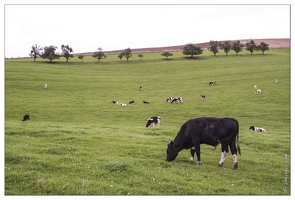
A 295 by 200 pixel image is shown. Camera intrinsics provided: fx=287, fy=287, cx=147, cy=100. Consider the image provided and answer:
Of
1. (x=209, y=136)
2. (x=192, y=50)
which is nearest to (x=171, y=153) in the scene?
(x=209, y=136)

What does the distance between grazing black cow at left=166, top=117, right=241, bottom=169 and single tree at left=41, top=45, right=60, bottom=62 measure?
9403 centimetres

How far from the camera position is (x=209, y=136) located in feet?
44.8

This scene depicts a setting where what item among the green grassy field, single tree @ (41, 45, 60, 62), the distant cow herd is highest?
single tree @ (41, 45, 60, 62)

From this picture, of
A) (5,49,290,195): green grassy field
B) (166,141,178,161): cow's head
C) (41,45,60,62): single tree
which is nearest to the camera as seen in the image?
(5,49,290,195): green grassy field

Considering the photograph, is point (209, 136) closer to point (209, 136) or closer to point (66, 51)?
point (209, 136)

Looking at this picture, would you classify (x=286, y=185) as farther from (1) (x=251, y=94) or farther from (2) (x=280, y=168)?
(1) (x=251, y=94)

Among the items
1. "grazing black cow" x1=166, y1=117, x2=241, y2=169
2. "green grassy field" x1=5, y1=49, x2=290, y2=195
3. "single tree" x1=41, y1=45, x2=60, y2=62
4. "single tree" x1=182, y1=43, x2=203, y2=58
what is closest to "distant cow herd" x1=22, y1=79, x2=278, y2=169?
"grazing black cow" x1=166, y1=117, x2=241, y2=169

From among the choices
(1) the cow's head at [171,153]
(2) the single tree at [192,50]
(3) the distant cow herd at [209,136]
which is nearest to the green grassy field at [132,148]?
(1) the cow's head at [171,153]

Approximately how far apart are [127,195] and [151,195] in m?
0.81

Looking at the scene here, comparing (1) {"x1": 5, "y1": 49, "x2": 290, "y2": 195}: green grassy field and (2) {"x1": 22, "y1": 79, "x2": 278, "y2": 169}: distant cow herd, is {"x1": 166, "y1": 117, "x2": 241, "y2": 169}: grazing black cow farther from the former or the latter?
(1) {"x1": 5, "y1": 49, "x2": 290, "y2": 195}: green grassy field

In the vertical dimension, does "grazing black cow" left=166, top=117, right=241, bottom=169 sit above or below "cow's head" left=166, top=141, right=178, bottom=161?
above

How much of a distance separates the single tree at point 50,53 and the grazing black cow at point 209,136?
94.0 m

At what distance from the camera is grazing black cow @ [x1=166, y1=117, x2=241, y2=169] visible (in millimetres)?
13398

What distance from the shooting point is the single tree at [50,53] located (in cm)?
10019
